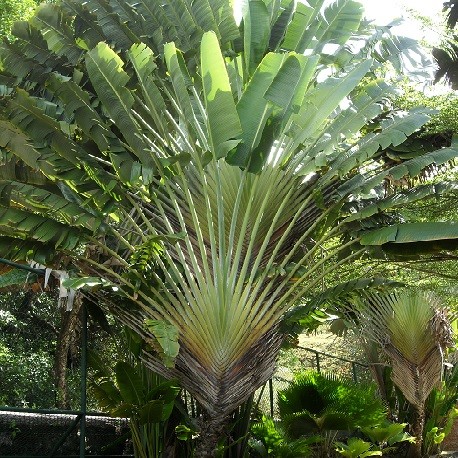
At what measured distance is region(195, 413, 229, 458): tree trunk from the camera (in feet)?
24.1

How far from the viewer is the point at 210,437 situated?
24.2 ft

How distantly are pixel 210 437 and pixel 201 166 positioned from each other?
2.94 metres

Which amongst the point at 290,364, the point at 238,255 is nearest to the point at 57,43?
the point at 238,255

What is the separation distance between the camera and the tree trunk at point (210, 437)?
735cm

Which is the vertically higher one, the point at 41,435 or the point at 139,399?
the point at 139,399

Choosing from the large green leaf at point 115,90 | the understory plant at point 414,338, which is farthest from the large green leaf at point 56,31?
the understory plant at point 414,338

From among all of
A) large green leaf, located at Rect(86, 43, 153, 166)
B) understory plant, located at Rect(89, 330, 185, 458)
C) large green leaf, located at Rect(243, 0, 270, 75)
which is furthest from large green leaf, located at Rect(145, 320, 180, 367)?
large green leaf, located at Rect(243, 0, 270, 75)

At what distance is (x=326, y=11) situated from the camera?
862 cm

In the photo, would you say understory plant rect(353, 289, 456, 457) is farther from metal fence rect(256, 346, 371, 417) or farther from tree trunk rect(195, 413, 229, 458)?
tree trunk rect(195, 413, 229, 458)

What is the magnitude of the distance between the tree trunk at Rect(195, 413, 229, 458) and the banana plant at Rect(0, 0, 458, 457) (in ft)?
0.05

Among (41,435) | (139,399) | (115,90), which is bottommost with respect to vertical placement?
(41,435)

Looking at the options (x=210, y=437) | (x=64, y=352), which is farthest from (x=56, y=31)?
(x=210, y=437)

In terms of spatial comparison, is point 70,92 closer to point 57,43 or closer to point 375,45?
point 57,43

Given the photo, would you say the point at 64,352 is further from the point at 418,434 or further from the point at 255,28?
the point at 418,434
